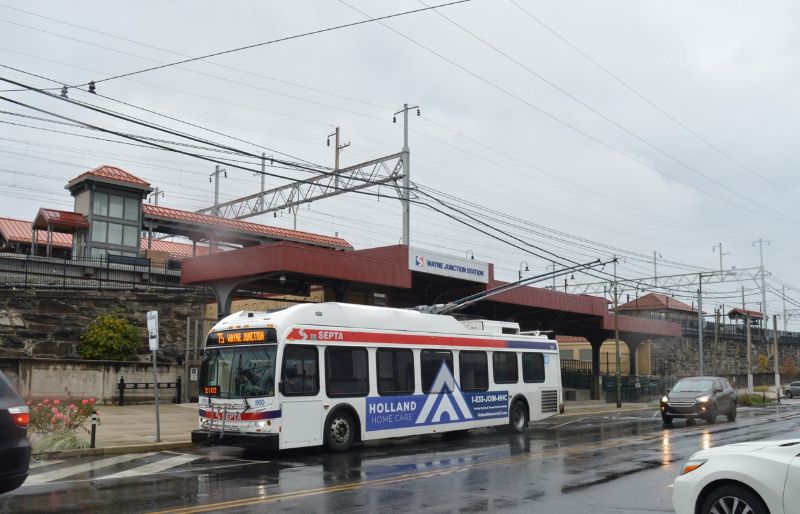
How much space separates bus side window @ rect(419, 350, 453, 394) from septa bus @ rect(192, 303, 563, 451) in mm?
28

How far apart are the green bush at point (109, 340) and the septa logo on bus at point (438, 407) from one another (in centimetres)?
1474

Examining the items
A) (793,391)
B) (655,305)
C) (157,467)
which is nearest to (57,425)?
(157,467)

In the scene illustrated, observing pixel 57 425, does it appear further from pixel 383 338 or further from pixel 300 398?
pixel 383 338

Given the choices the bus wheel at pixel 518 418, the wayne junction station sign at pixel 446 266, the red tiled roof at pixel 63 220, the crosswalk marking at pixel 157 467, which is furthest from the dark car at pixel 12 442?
the red tiled roof at pixel 63 220

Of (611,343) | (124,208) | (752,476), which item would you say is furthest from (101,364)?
(611,343)

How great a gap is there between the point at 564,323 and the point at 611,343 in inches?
1062

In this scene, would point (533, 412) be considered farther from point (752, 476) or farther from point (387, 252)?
point (752, 476)

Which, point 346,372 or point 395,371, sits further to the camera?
point 395,371

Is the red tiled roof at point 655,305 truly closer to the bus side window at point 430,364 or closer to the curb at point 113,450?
the bus side window at point 430,364

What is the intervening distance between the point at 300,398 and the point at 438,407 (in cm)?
469

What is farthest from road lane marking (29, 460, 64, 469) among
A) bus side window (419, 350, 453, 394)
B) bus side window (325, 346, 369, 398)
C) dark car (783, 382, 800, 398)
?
dark car (783, 382, 800, 398)

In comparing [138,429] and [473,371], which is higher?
[473,371]

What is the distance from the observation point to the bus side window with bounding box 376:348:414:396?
1759 cm

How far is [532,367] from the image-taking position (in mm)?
22828
